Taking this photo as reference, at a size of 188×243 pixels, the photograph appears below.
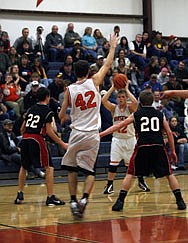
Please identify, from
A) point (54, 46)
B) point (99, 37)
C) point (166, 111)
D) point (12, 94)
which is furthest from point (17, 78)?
point (99, 37)

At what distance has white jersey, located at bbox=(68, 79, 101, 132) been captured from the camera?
7.95 m

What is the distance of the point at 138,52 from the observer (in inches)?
854

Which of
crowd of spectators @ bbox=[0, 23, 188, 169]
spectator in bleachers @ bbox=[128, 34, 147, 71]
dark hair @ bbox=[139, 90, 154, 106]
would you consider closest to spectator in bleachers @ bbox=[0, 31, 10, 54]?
crowd of spectators @ bbox=[0, 23, 188, 169]

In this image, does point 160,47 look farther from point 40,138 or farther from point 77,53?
point 40,138

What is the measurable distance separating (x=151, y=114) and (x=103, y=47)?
42.5ft

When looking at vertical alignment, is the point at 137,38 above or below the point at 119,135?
above

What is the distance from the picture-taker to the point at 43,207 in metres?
8.98

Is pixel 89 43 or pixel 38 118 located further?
pixel 89 43

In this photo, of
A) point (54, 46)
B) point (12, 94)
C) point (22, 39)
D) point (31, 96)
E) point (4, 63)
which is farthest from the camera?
point (54, 46)

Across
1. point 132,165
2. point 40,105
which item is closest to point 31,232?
point 132,165

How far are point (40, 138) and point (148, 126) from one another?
1776 millimetres

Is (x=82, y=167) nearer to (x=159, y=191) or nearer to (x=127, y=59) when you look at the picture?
(x=159, y=191)

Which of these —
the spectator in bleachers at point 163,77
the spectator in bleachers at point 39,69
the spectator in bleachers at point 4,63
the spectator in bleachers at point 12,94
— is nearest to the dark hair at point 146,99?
the spectator in bleachers at point 12,94

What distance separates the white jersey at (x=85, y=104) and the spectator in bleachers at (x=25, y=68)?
1006cm
